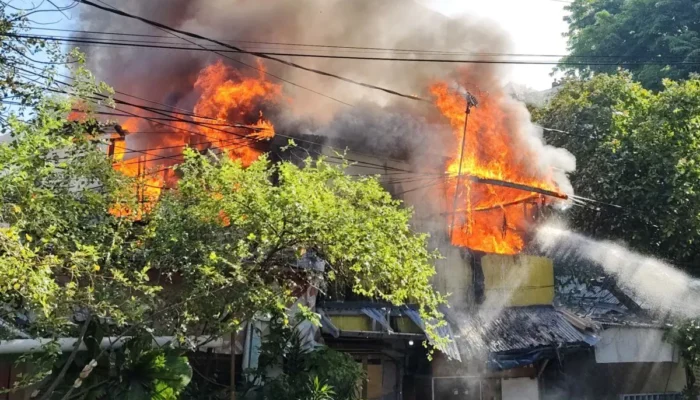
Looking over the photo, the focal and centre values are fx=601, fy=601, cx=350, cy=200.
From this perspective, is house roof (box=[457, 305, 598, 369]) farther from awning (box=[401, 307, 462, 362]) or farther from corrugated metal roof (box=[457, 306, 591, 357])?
awning (box=[401, 307, 462, 362])

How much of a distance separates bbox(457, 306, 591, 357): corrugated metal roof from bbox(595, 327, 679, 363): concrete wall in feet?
4.50

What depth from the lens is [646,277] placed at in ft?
56.1

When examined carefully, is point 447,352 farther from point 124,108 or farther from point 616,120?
point 124,108

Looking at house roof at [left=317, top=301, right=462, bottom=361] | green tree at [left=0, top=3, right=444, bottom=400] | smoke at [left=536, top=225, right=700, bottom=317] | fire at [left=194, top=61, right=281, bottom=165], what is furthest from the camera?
fire at [left=194, top=61, right=281, bottom=165]

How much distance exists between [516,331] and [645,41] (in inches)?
658

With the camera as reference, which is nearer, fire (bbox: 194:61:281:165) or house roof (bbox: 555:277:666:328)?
house roof (bbox: 555:277:666:328)

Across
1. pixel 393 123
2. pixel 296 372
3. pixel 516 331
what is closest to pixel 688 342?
pixel 516 331

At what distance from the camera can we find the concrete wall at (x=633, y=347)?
15.7 metres

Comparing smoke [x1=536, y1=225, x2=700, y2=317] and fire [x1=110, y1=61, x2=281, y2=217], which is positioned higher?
fire [x1=110, y1=61, x2=281, y2=217]

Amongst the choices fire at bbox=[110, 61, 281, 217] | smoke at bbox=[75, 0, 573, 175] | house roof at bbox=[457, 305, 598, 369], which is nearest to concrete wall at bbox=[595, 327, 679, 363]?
house roof at bbox=[457, 305, 598, 369]

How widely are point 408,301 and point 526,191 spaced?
226 inches

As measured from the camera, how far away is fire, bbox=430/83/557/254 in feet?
57.5

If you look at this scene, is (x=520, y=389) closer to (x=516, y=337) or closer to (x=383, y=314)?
(x=516, y=337)

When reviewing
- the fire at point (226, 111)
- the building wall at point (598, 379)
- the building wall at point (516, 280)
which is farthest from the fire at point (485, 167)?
the fire at point (226, 111)
